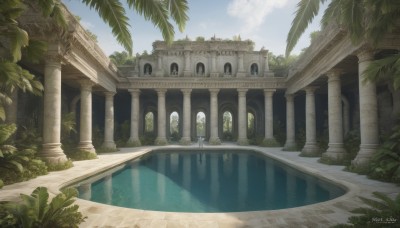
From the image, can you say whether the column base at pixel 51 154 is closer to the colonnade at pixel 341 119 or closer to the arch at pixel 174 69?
the colonnade at pixel 341 119

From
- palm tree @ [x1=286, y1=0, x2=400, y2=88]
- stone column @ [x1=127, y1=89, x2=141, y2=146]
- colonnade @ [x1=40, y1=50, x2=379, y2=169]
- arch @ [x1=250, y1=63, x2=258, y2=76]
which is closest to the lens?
palm tree @ [x1=286, y1=0, x2=400, y2=88]

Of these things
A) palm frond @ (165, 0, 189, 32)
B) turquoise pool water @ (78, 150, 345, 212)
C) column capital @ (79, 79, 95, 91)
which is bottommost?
turquoise pool water @ (78, 150, 345, 212)

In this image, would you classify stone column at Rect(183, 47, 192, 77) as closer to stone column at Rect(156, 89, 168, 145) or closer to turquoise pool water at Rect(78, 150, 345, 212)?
stone column at Rect(156, 89, 168, 145)

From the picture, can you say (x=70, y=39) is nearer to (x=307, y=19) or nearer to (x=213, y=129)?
(x=307, y=19)

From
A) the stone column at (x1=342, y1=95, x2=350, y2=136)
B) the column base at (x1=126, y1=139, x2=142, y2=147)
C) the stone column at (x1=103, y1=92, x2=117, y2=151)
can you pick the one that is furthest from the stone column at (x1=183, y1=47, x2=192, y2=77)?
the stone column at (x1=342, y1=95, x2=350, y2=136)

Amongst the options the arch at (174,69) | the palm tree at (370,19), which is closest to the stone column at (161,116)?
the arch at (174,69)

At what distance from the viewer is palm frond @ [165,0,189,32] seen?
717 cm

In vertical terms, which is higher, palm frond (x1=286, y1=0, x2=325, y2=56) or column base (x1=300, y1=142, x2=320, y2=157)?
palm frond (x1=286, y1=0, x2=325, y2=56)

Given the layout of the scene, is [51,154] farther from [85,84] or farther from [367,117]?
[367,117]

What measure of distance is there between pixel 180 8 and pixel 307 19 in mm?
4461

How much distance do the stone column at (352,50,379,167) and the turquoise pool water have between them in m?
2.68

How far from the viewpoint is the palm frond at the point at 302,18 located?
26.7ft

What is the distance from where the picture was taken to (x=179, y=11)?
7262 mm

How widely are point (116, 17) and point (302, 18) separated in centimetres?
622
